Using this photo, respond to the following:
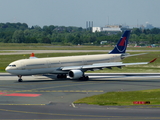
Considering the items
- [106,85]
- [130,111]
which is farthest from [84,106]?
[106,85]

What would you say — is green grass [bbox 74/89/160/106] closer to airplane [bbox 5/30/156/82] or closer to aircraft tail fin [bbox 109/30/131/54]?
airplane [bbox 5/30/156/82]

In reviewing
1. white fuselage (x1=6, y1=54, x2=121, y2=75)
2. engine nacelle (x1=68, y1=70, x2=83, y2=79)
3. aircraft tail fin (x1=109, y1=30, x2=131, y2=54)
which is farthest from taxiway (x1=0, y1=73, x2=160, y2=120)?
aircraft tail fin (x1=109, y1=30, x2=131, y2=54)

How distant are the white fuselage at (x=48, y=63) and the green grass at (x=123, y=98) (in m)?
16.6

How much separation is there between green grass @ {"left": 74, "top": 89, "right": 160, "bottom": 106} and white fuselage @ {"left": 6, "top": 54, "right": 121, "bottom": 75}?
16.6 metres

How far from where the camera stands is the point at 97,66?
61469 millimetres

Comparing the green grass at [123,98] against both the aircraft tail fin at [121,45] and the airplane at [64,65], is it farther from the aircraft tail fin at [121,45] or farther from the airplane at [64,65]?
the aircraft tail fin at [121,45]

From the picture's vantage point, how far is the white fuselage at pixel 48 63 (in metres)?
57.7

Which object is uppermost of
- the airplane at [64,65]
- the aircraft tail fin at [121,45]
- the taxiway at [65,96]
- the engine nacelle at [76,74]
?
the aircraft tail fin at [121,45]

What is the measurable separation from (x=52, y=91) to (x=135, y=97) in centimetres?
1227

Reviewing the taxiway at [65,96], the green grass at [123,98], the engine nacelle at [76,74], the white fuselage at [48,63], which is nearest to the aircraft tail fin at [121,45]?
the white fuselage at [48,63]

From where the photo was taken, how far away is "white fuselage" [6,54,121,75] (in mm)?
57688

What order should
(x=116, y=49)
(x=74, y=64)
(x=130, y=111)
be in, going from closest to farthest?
(x=130, y=111)
(x=74, y=64)
(x=116, y=49)

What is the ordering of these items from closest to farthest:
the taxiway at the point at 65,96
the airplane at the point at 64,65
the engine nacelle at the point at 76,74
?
the taxiway at the point at 65,96 < the airplane at the point at 64,65 < the engine nacelle at the point at 76,74

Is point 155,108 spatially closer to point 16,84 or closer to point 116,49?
point 16,84
